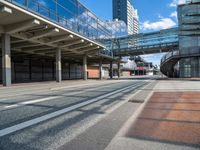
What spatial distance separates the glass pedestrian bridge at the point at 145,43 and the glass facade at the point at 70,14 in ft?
32.0

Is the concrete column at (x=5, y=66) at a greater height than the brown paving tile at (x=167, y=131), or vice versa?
the concrete column at (x=5, y=66)

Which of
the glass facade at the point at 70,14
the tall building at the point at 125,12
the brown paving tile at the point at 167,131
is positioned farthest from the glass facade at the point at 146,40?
the tall building at the point at 125,12

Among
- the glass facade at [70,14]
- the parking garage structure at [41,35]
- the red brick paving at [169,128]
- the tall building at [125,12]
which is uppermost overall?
the tall building at [125,12]

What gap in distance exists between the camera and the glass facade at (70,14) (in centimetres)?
2441

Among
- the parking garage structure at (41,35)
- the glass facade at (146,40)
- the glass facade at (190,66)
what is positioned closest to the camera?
the parking garage structure at (41,35)

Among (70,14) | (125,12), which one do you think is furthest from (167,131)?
(125,12)

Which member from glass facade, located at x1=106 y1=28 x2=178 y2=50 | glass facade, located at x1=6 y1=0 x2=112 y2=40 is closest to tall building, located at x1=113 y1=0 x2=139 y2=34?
glass facade, located at x1=106 y1=28 x2=178 y2=50

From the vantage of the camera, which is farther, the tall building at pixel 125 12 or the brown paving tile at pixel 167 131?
the tall building at pixel 125 12

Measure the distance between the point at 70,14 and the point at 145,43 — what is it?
30.2 metres

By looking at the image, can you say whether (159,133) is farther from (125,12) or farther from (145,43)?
(125,12)

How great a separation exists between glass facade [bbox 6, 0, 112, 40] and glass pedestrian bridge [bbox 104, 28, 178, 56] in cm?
976

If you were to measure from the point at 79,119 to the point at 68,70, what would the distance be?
5156 cm

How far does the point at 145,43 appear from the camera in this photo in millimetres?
59562

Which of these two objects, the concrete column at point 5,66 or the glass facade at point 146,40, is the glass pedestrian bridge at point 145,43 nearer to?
the glass facade at point 146,40
